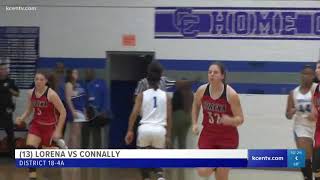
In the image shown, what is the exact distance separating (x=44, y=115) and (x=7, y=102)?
2.32 m

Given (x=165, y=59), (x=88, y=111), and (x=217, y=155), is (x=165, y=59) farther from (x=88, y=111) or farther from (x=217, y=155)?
(x=217, y=155)

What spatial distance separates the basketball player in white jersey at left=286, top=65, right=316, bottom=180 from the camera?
372 inches

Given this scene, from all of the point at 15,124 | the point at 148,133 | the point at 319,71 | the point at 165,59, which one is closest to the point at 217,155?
the point at 148,133

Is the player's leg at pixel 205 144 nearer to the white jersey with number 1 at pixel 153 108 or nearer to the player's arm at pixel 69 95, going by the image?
the white jersey with number 1 at pixel 153 108

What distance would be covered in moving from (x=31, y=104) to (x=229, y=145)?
300 cm

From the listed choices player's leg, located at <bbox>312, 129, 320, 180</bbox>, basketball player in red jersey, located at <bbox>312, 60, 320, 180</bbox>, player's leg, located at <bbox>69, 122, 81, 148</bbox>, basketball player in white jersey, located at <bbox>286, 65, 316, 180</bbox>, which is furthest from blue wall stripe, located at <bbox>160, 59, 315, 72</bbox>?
player's leg, located at <bbox>312, 129, 320, 180</bbox>

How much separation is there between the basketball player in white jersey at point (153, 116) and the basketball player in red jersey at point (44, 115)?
1.10m

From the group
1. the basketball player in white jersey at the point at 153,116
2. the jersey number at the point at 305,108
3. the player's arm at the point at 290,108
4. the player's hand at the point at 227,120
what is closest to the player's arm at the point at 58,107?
the basketball player in white jersey at the point at 153,116

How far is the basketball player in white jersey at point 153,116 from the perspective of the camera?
358 inches

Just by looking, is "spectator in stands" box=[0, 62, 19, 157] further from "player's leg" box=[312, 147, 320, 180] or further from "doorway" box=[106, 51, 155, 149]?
"player's leg" box=[312, 147, 320, 180]

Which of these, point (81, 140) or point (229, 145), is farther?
point (81, 140)

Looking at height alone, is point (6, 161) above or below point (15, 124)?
below

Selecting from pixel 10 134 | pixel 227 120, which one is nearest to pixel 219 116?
pixel 227 120

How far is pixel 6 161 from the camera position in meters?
11.3
